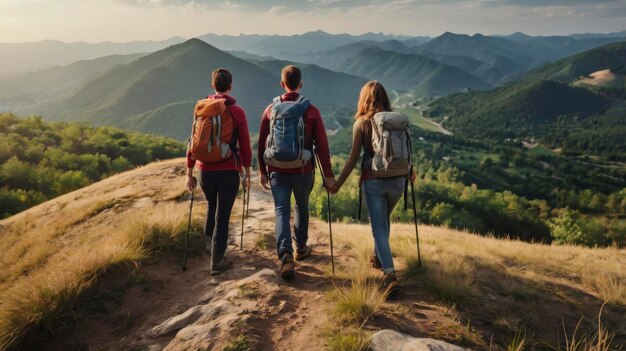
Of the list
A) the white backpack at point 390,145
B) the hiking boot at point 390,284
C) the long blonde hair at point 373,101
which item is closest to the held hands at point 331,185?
the white backpack at point 390,145

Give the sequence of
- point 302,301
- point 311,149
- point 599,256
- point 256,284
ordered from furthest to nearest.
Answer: point 599,256, point 311,149, point 256,284, point 302,301

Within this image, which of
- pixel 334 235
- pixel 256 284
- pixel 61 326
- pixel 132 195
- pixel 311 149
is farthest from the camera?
pixel 132 195

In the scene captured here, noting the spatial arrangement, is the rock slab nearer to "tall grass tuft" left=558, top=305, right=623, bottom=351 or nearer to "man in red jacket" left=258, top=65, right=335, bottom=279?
"tall grass tuft" left=558, top=305, right=623, bottom=351

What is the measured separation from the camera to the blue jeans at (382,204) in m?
5.45

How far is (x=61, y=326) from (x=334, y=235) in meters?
5.66

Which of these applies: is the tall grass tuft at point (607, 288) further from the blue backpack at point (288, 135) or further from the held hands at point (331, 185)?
the blue backpack at point (288, 135)

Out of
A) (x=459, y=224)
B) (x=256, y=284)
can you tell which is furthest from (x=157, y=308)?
(x=459, y=224)

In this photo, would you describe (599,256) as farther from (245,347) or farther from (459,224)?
(459,224)

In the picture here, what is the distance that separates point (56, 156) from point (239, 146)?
5920cm

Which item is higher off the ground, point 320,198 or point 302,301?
point 302,301

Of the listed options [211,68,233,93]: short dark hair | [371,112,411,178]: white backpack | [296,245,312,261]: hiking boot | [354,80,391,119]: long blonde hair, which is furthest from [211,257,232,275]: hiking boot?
[354,80,391,119]: long blonde hair

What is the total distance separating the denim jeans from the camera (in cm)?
598

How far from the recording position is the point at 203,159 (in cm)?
584

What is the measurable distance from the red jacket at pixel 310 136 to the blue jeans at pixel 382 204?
95 centimetres
